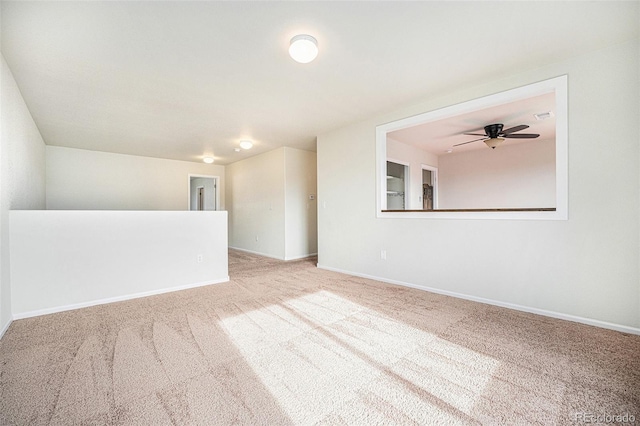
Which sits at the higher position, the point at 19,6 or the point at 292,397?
the point at 19,6

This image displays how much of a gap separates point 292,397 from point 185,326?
1441mm

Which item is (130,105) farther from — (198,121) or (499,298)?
(499,298)

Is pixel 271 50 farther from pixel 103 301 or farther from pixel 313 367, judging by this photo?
pixel 103 301

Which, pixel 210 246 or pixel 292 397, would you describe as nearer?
pixel 292 397

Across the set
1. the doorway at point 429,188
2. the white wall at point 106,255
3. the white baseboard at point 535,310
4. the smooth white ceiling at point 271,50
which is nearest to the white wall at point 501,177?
the doorway at point 429,188

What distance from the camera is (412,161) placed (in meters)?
6.20

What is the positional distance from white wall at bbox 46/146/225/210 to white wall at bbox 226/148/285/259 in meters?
1.25

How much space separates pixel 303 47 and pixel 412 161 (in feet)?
15.3

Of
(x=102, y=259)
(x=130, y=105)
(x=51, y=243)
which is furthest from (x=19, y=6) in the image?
(x=102, y=259)

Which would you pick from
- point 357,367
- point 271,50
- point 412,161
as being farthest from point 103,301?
point 412,161

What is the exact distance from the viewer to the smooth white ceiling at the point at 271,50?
1872 mm

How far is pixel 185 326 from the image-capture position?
8.03 feet

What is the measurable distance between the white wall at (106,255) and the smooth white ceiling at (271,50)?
4.91 feet

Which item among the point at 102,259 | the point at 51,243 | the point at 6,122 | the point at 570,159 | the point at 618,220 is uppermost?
the point at 6,122
